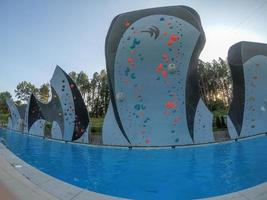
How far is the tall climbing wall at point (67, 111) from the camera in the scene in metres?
14.1

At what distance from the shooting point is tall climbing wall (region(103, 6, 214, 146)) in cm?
1194

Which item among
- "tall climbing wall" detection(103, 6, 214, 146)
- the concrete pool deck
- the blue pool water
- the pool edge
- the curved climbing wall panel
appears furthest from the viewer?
the curved climbing wall panel

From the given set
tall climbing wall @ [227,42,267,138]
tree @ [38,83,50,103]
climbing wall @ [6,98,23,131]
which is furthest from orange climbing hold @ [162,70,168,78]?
tree @ [38,83,50,103]

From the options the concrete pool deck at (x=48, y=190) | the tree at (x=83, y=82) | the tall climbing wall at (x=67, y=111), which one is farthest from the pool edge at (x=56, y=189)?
the tree at (x=83, y=82)

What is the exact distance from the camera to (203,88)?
1510 inches

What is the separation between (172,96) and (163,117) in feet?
3.94

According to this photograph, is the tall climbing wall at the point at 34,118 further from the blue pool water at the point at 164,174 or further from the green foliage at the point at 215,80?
the green foliage at the point at 215,80

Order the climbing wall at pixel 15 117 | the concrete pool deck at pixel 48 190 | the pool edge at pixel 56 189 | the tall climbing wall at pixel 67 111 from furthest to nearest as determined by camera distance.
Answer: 1. the climbing wall at pixel 15 117
2. the tall climbing wall at pixel 67 111
3. the pool edge at pixel 56 189
4. the concrete pool deck at pixel 48 190

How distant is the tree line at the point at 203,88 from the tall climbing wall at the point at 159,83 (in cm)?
2173

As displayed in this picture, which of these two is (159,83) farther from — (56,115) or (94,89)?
(94,89)

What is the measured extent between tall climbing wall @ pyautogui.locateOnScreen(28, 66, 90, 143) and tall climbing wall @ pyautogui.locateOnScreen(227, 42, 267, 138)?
8.96 m

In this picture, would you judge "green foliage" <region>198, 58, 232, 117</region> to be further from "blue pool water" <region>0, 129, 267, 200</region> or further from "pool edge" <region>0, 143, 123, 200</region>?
"pool edge" <region>0, 143, 123, 200</region>

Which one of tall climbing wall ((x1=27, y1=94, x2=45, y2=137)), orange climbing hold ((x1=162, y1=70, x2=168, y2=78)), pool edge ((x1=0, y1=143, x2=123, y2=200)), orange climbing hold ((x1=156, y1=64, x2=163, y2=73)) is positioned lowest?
pool edge ((x1=0, y1=143, x2=123, y2=200))

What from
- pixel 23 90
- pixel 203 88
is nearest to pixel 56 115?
pixel 203 88
